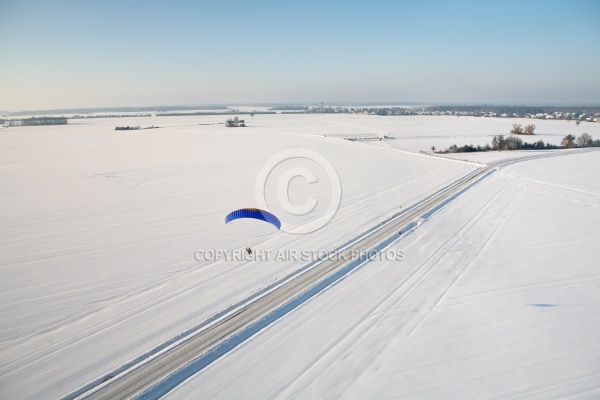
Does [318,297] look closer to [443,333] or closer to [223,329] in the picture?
[223,329]

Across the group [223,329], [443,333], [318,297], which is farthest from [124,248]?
[443,333]

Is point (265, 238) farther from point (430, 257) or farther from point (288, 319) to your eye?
point (430, 257)

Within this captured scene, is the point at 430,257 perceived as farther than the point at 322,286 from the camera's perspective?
Yes

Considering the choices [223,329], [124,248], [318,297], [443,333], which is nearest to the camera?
[443,333]

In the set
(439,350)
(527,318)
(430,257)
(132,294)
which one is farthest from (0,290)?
(527,318)

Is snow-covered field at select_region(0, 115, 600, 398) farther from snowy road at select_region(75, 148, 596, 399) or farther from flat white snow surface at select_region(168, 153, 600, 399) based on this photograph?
snowy road at select_region(75, 148, 596, 399)
